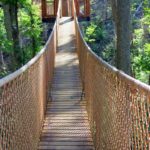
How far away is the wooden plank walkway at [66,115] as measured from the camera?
513 cm

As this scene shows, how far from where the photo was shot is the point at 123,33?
265 inches

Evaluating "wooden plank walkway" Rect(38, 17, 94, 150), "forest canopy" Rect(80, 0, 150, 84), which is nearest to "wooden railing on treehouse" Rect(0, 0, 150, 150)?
"wooden plank walkway" Rect(38, 17, 94, 150)

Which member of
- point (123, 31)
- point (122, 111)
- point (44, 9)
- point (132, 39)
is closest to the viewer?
point (122, 111)

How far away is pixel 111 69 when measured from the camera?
3.25 metres

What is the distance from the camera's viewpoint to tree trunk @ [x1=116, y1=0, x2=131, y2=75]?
254 inches

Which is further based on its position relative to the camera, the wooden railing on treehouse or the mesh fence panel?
the mesh fence panel

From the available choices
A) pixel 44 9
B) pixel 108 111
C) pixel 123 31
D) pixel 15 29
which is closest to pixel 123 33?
pixel 123 31

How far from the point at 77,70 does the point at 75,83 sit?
1507 millimetres

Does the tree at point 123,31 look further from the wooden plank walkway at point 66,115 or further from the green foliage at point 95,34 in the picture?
the green foliage at point 95,34

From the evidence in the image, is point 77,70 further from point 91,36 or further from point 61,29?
point 91,36

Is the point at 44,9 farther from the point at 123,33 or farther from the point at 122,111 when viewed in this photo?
the point at 122,111

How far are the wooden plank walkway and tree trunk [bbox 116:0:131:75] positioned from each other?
1.01m

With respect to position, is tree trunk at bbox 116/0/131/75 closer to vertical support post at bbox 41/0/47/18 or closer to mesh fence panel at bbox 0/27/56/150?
mesh fence panel at bbox 0/27/56/150

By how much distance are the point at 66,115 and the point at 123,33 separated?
1.59 m
